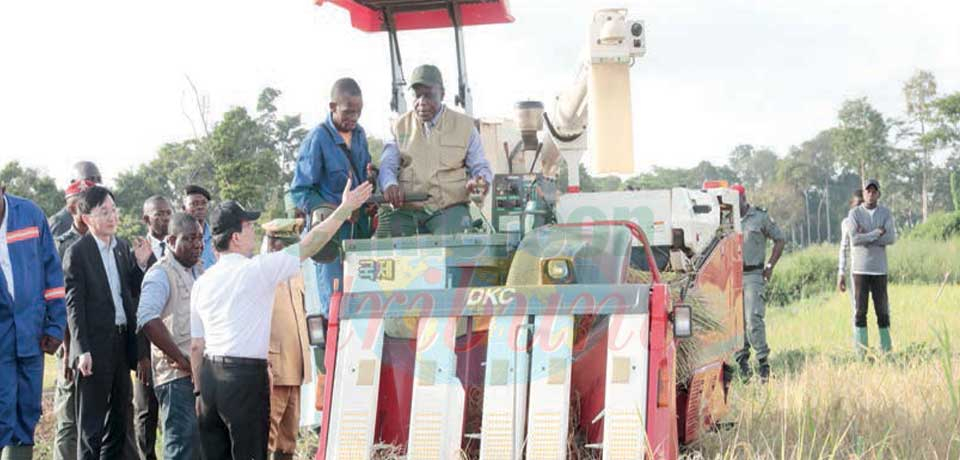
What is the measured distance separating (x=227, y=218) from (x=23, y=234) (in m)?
1.23

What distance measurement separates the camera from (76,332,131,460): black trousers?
21.5 feet

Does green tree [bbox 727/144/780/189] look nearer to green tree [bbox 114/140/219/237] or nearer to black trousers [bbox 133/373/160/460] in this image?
green tree [bbox 114/140/219/237]

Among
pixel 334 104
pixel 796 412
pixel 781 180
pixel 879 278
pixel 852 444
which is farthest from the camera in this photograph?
pixel 781 180

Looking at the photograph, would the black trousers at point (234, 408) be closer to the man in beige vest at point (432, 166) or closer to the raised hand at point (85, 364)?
the raised hand at point (85, 364)

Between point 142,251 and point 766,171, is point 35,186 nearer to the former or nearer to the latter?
point 142,251

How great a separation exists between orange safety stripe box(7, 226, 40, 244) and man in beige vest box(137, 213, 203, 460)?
65cm

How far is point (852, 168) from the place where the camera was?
201 feet

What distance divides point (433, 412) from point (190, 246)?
197 centimetres

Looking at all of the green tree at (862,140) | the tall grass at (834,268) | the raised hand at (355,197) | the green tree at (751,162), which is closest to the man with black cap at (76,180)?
the raised hand at (355,197)

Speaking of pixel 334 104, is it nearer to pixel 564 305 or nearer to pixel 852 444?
pixel 564 305

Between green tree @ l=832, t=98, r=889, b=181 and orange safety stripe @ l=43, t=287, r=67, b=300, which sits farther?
green tree @ l=832, t=98, r=889, b=181

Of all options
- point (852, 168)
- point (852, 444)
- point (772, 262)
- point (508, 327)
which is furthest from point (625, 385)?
point (852, 168)

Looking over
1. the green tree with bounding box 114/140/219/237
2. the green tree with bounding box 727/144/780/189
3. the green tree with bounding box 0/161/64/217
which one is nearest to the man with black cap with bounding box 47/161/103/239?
the green tree with bounding box 114/140/219/237

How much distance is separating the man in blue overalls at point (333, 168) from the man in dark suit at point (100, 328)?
1.18 meters
